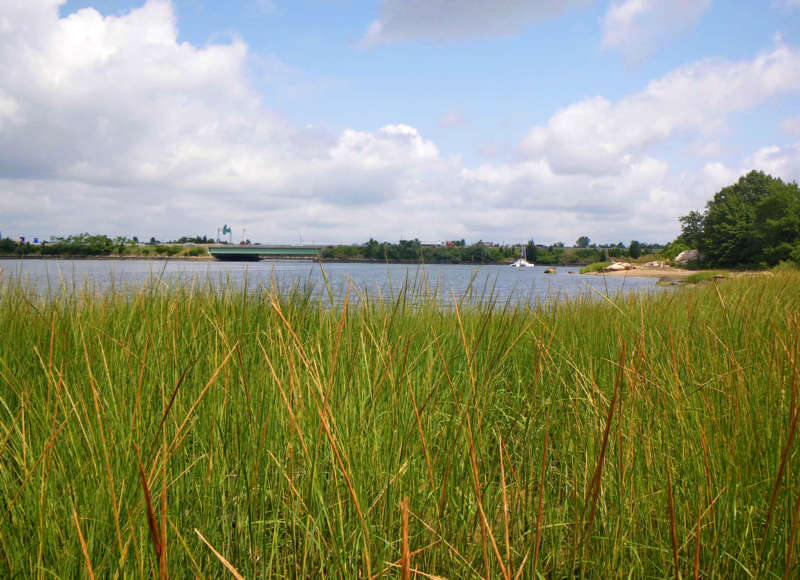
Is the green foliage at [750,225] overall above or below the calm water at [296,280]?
above

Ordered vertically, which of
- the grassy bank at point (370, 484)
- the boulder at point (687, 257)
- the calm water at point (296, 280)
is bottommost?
the grassy bank at point (370, 484)

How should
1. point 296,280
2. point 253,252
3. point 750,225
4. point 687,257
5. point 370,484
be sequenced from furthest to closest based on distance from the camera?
1. point 687,257
2. point 253,252
3. point 750,225
4. point 296,280
5. point 370,484

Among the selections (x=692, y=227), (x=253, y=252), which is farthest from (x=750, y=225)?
(x=253, y=252)

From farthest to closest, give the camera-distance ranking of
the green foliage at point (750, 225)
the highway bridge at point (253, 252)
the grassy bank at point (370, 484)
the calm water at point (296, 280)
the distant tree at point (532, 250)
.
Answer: the highway bridge at point (253, 252), the green foliage at point (750, 225), the distant tree at point (532, 250), the calm water at point (296, 280), the grassy bank at point (370, 484)

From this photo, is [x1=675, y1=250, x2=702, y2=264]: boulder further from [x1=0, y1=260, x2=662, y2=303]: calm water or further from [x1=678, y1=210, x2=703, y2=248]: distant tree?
[x1=0, y1=260, x2=662, y2=303]: calm water

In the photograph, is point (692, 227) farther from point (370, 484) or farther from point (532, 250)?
point (370, 484)

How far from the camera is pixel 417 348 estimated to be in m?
2.92

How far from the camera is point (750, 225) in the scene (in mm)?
34500

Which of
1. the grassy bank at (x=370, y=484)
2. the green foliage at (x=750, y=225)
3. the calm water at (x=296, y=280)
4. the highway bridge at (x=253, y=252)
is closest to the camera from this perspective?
the grassy bank at (x=370, y=484)

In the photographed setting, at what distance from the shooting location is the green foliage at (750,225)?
104 feet

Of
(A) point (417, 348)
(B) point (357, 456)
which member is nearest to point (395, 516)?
(B) point (357, 456)

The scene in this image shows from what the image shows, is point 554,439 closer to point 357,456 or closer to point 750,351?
point 750,351

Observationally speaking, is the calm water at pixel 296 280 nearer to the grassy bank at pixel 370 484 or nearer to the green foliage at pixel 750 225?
the grassy bank at pixel 370 484

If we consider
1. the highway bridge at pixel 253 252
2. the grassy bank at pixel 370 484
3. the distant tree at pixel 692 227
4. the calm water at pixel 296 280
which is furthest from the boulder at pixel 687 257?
the grassy bank at pixel 370 484
